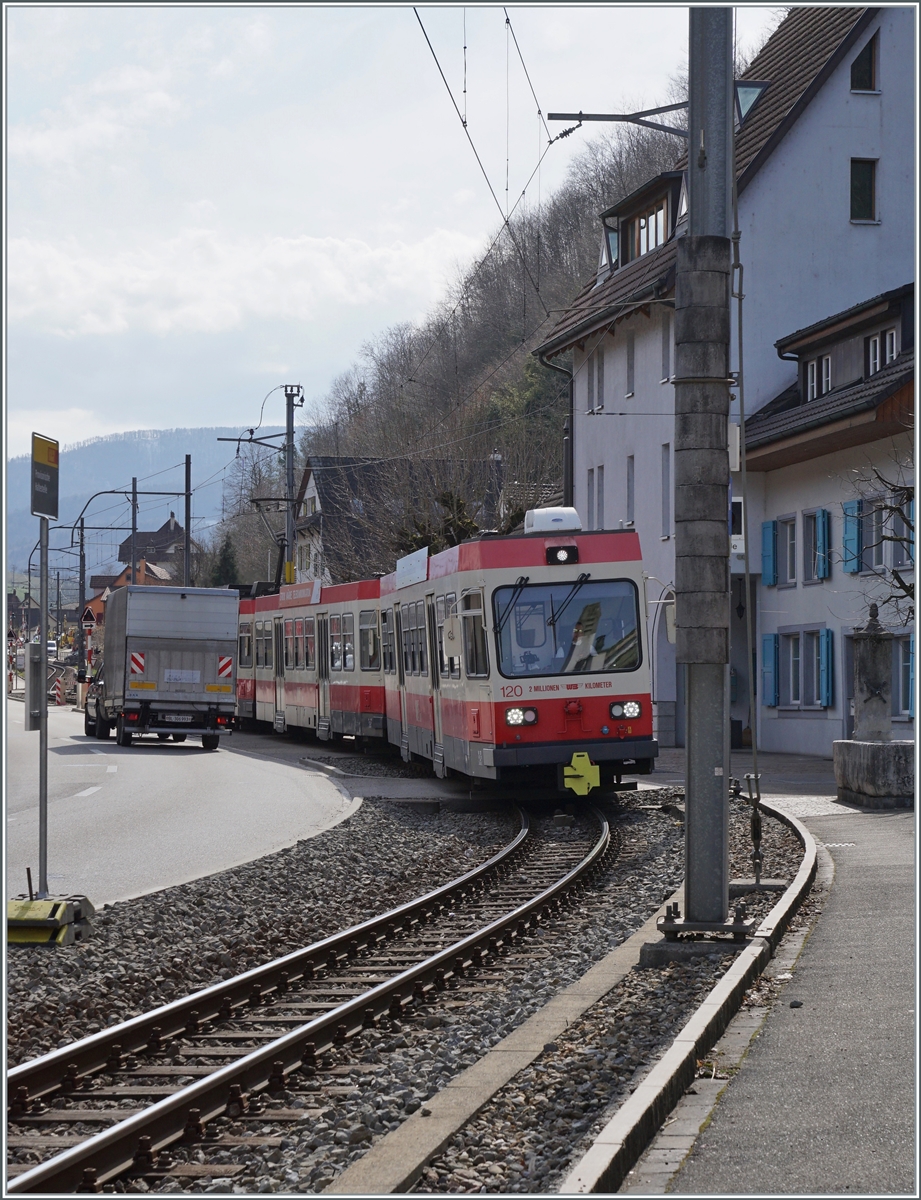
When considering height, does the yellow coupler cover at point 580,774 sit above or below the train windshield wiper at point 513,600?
below

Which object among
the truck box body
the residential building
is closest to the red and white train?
the truck box body

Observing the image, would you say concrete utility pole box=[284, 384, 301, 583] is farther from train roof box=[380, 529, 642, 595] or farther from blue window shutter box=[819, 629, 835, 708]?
train roof box=[380, 529, 642, 595]

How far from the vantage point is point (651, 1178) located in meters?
5.90

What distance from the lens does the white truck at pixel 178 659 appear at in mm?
37469

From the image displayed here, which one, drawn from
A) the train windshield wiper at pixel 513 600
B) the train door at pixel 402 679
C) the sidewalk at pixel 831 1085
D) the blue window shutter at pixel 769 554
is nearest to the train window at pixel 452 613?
the train windshield wiper at pixel 513 600

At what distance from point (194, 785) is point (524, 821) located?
25.8ft

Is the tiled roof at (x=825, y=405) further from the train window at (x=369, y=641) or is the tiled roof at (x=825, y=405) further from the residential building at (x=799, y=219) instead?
the train window at (x=369, y=641)

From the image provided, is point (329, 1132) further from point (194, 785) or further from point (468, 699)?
point (194, 785)

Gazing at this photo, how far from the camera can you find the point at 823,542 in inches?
1323

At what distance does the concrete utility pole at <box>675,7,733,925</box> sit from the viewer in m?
11.0

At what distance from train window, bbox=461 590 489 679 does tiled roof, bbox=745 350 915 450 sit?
36.3 ft

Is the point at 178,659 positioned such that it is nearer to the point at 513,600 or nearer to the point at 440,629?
the point at 440,629

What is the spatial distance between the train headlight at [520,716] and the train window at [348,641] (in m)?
13.2

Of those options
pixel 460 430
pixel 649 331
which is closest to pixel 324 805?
pixel 649 331
